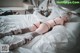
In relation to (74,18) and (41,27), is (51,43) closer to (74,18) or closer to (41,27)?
(41,27)

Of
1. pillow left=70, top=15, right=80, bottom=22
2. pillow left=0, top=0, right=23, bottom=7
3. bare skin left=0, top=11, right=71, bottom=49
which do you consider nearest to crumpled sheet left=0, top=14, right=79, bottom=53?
bare skin left=0, top=11, right=71, bottom=49

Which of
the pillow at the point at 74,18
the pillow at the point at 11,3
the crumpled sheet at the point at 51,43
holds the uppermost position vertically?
the pillow at the point at 11,3

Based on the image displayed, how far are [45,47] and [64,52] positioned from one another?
19cm

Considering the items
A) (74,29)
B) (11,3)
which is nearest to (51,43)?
(74,29)


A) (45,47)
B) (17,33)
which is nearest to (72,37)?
(45,47)

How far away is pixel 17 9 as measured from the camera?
9.85ft

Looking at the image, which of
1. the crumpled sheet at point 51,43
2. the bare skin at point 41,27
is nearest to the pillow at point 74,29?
the crumpled sheet at point 51,43

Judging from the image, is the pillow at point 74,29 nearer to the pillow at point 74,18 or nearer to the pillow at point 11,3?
the pillow at point 74,18

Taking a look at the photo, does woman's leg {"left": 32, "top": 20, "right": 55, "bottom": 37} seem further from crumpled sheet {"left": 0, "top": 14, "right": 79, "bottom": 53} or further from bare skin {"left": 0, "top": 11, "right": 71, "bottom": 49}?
crumpled sheet {"left": 0, "top": 14, "right": 79, "bottom": 53}

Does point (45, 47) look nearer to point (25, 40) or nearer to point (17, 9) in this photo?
point (25, 40)

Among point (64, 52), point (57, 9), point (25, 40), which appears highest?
point (57, 9)

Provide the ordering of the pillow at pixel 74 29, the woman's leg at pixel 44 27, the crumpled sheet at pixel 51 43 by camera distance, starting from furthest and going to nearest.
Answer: the woman's leg at pixel 44 27 < the pillow at pixel 74 29 < the crumpled sheet at pixel 51 43

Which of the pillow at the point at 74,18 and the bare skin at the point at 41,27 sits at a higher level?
the pillow at the point at 74,18

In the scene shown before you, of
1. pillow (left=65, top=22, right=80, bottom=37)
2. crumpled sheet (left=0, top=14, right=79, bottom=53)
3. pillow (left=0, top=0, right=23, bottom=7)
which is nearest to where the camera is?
crumpled sheet (left=0, top=14, right=79, bottom=53)
